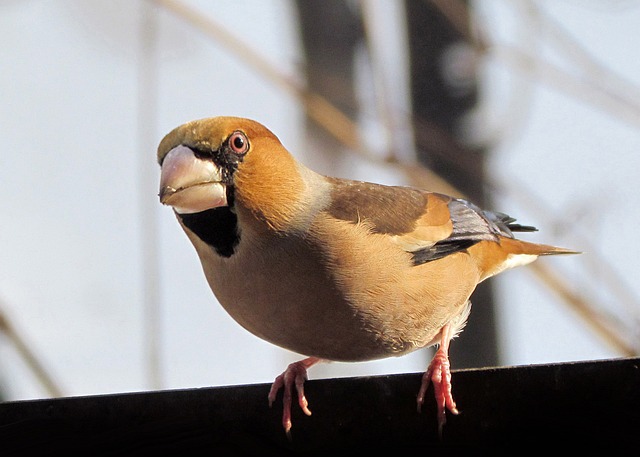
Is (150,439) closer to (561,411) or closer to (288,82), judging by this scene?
(561,411)

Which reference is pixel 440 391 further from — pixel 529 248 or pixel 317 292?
pixel 529 248

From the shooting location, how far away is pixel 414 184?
193 inches

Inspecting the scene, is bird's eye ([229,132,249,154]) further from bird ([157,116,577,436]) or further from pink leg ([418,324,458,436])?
pink leg ([418,324,458,436])

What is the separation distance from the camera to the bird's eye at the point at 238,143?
3180mm

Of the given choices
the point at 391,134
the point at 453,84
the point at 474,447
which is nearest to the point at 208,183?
the point at 474,447

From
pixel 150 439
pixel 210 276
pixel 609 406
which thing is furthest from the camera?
pixel 210 276

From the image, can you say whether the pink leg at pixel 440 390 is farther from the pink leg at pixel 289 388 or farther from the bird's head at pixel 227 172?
the bird's head at pixel 227 172

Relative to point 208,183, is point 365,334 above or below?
below

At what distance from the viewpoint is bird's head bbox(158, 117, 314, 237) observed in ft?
9.79

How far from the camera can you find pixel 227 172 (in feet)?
10.3

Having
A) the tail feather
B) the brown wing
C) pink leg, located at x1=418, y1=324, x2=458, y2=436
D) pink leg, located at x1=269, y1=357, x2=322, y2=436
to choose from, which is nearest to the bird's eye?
the brown wing

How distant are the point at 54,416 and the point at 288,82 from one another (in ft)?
8.92

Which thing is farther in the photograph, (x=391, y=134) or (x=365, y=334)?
(x=391, y=134)

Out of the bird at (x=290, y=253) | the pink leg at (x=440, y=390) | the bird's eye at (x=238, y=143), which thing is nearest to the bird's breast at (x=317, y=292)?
the bird at (x=290, y=253)
